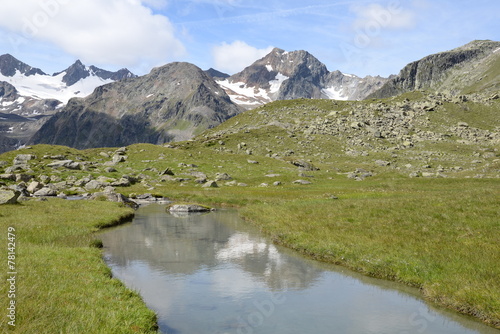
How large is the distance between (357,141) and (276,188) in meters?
72.9

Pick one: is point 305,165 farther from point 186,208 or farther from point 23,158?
point 23,158

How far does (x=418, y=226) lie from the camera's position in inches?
1142

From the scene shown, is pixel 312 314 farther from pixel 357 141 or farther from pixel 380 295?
pixel 357 141

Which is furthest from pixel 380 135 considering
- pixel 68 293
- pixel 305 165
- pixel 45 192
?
pixel 68 293

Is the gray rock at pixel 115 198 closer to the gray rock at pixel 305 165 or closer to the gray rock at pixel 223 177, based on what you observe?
the gray rock at pixel 223 177

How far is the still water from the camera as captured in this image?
14539 mm

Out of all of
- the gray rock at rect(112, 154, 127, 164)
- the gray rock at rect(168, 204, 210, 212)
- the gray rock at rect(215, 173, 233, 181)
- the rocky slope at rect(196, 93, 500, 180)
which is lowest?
the gray rock at rect(168, 204, 210, 212)

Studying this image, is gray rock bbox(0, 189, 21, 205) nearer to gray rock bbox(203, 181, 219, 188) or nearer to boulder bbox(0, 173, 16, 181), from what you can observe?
boulder bbox(0, 173, 16, 181)

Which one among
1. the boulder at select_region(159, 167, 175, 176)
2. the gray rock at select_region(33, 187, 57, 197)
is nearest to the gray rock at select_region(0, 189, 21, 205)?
the gray rock at select_region(33, 187, 57, 197)

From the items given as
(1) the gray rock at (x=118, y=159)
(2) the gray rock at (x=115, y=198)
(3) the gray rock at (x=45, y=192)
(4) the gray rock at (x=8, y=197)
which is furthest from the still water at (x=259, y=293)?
(1) the gray rock at (x=118, y=159)

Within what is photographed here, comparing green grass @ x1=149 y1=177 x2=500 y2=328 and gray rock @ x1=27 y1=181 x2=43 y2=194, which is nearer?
green grass @ x1=149 y1=177 x2=500 y2=328

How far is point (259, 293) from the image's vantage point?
1814cm

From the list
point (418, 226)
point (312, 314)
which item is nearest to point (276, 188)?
point (418, 226)

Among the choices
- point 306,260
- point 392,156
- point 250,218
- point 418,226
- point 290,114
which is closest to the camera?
point 306,260
